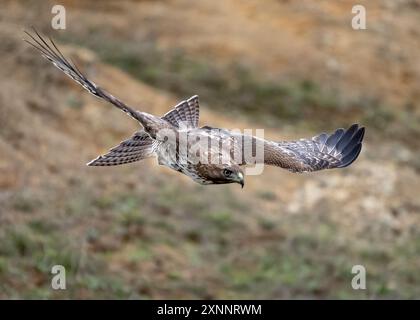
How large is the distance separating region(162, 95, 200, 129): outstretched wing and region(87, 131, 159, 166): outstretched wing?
0.44m

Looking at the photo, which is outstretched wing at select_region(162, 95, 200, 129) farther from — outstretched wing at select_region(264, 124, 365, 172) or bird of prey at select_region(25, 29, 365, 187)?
outstretched wing at select_region(264, 124, 365, 172)

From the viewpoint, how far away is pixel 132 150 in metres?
9.36

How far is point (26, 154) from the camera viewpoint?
16.7 metres

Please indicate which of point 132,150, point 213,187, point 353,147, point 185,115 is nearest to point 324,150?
point 353,147

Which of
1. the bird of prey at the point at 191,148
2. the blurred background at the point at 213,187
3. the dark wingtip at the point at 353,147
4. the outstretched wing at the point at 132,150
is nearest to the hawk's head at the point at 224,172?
the bird of prey at the point at 191,148

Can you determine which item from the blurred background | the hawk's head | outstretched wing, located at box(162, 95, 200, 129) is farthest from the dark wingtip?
the blurred background

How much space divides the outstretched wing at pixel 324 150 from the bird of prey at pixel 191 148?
0.01 meters

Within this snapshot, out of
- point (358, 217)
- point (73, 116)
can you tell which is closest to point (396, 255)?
point (358, 217)

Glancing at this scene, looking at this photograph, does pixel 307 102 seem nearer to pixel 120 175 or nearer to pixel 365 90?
pixel 365 90

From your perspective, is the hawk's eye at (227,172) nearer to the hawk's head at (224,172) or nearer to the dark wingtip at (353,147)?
the hawk's head at (224,172)

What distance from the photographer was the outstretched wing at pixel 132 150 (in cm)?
923

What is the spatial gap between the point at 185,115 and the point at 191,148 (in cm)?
126

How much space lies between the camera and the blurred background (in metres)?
15.7
